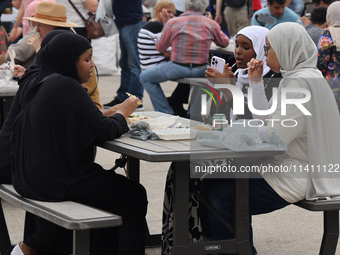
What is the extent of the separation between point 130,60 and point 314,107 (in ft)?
17.1

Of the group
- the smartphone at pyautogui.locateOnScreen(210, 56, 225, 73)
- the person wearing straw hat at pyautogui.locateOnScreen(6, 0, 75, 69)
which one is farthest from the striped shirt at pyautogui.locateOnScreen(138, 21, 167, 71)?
the smartphone at pyautogui.locateOnScreen(210, 56, 225, 73)

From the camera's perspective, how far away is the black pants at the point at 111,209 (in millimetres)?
2836

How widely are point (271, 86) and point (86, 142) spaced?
4.68 ft

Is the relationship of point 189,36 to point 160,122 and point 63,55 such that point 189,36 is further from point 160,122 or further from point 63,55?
point 63,55

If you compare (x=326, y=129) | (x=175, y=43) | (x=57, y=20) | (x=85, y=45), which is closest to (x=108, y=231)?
(x=85, y=45)

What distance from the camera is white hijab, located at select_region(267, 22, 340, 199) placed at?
2734 mm

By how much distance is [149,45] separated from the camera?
6984 millimetres

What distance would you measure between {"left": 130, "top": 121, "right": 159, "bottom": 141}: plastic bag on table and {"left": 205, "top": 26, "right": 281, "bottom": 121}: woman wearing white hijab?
30.9 inches

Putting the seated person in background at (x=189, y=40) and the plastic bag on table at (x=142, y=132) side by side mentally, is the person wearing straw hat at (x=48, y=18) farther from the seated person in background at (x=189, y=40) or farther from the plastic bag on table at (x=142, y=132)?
the seated person in background at (x=189, y=40)

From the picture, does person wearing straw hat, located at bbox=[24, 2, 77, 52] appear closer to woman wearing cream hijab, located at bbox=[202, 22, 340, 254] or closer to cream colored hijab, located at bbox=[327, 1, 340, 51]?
woman wearing cream hijab, located at bbox=[202, 22, 340, 254]

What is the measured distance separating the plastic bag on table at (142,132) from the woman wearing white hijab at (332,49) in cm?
285

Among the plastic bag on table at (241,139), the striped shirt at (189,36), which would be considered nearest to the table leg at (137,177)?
the plastic bag on table at (241,139)

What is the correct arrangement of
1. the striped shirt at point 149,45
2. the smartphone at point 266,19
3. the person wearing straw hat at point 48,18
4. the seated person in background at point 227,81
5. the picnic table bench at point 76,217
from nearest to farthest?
1. the picnic table bench at point 76,217
2. the seated person in background at point 227,81
3. the person wearing straw hat at point 48,18
4. the smartphone at point 266,19
5. the striped shirt at point 149,45

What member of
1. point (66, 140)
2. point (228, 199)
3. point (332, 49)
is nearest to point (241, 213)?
point (228, 199)
